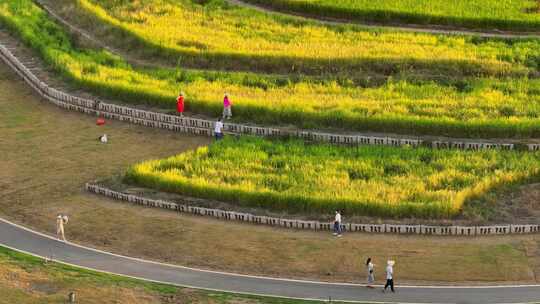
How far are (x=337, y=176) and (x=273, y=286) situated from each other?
7.89m

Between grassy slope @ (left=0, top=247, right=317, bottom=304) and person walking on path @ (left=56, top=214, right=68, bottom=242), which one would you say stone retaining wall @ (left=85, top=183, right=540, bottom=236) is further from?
grassy slope @ (left=0, top=247, right=317, bottom=304)

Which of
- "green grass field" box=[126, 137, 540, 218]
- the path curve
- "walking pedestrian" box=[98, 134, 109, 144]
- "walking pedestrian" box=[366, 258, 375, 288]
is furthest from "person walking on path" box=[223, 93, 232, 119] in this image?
"walking pedestrian" box=[366, 258, 375, 288]

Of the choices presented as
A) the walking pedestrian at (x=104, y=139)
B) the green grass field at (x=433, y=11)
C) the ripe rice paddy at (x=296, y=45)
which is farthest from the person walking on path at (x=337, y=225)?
the green grass field at (x=433, y=11)

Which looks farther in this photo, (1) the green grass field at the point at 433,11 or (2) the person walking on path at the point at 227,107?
(1) the green grass field at the point at 433,11

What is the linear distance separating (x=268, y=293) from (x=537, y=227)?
9619 millimetres

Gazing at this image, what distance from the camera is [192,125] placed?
4859 cm

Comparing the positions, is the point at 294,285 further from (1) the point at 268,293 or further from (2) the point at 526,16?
(2) the point at 526,16

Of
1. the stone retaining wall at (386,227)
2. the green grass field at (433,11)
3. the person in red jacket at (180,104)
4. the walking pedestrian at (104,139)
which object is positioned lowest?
the stone retaining wall at (386,227)

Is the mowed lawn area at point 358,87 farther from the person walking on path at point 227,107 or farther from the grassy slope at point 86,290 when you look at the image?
the grassy slope at point 86,290

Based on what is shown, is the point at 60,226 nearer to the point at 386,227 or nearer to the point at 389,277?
the point at 386,227

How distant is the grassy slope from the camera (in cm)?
3300

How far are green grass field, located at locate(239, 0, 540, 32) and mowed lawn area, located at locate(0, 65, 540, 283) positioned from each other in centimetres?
1879

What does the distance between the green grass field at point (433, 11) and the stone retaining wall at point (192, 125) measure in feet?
51.6

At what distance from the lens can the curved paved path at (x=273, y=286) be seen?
33.7 m
